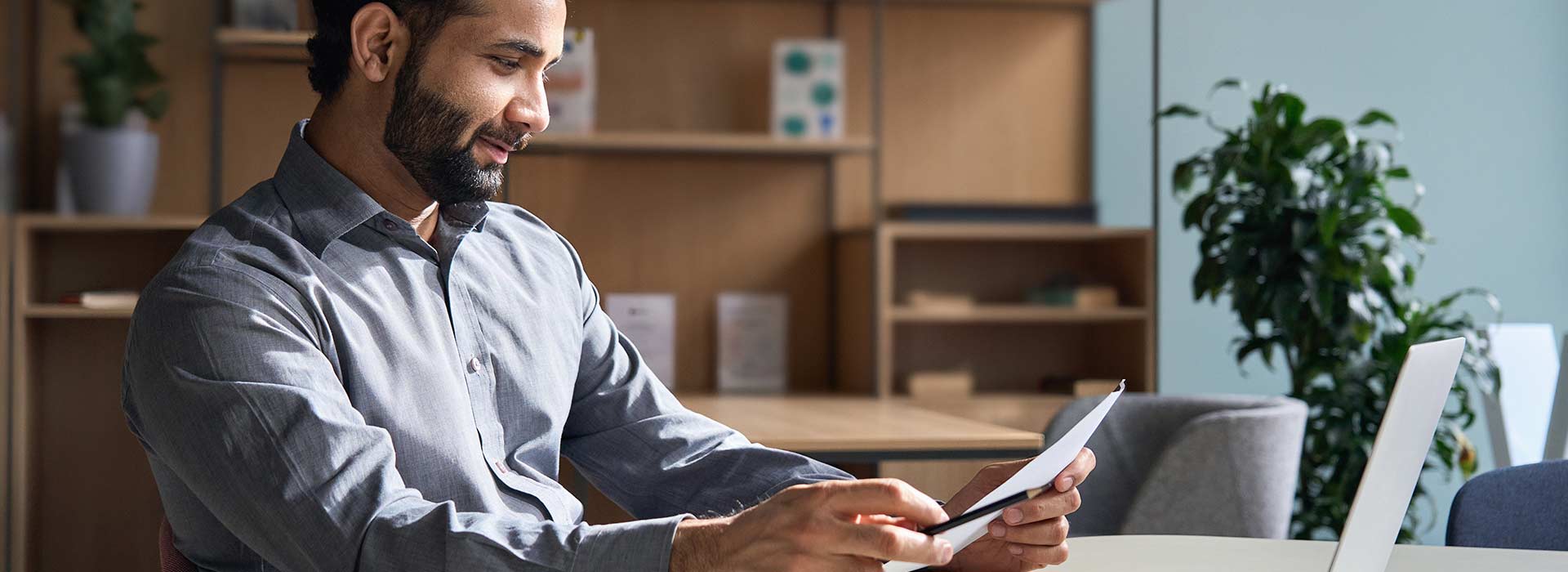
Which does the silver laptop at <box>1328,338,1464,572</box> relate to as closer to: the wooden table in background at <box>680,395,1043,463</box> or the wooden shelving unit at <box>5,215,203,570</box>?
the wooden shelving unit at <box>5,215,203,570</box>

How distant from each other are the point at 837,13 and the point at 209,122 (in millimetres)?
1724

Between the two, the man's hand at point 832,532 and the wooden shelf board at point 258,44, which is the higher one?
the wooden shelf board at point 258,44

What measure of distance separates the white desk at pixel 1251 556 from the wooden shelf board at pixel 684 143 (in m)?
2.01

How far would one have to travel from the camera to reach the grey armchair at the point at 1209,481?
8.18 ft

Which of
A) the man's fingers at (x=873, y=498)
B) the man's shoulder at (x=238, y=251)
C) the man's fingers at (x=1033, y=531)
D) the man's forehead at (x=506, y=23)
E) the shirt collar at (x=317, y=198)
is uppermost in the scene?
the man's forehead at (x=506, y=23)

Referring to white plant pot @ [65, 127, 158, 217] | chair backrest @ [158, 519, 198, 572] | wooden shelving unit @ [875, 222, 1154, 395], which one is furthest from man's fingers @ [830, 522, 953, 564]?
wooden shelving unit @ [875, 222, 1154, 395]

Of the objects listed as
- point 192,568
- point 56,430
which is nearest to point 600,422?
point 192,568

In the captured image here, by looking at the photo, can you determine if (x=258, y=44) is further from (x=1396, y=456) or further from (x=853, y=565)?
(x=1396, y=456)

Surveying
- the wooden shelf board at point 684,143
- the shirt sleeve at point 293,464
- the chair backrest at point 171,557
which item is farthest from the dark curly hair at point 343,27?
the wooden shelf board at point 684,143

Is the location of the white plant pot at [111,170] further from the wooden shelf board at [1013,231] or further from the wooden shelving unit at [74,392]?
the wooden shelf board at [1013,231]

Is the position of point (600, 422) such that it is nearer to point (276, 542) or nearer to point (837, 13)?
point (276, 542)

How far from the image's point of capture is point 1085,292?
3488mm

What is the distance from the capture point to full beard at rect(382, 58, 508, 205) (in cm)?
132

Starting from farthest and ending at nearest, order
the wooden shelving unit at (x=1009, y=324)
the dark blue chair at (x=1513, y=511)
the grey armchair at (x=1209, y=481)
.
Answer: the wooden shelving unit at (x=1009, y=324), the grey armchair at (x=1209, y=481), the dark blue chair at (x=1513, y=511)
